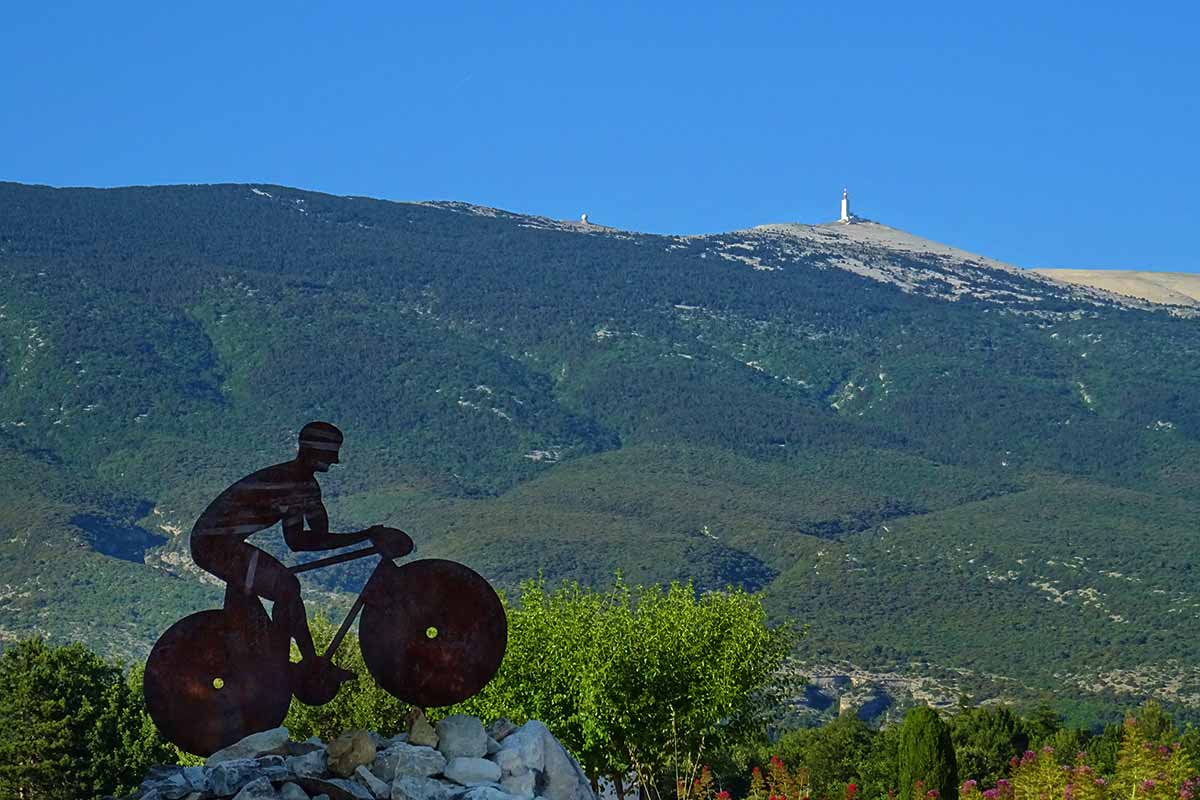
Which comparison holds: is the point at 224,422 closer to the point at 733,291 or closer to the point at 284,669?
the point at 733,291

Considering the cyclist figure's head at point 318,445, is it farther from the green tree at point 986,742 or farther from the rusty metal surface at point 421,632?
the green tree at point 986,742

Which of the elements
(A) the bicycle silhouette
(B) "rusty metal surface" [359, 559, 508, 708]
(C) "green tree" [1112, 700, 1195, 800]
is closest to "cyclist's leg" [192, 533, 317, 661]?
(A) the bicycle silhouette

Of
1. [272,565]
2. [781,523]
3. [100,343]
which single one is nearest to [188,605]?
[781,523]

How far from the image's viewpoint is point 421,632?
Answer: 17.2 meters

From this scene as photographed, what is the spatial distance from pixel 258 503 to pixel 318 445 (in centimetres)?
83

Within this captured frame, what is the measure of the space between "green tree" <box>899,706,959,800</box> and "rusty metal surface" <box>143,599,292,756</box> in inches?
814

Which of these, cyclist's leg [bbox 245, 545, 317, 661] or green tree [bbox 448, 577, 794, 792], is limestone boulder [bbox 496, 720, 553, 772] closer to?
cyclist's leg [bbox 245, 545, 317, 661]

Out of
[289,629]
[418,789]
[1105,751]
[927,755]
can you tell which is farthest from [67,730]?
[1105,751]

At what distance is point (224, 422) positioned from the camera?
14338cm

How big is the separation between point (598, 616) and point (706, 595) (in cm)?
362

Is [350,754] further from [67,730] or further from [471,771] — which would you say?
[67,730]

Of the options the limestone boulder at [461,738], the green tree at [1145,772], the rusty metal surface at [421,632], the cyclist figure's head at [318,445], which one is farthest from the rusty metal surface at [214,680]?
the green tree at [1145,772]

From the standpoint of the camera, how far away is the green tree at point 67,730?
119ft

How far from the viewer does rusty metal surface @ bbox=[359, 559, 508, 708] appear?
677 inches
